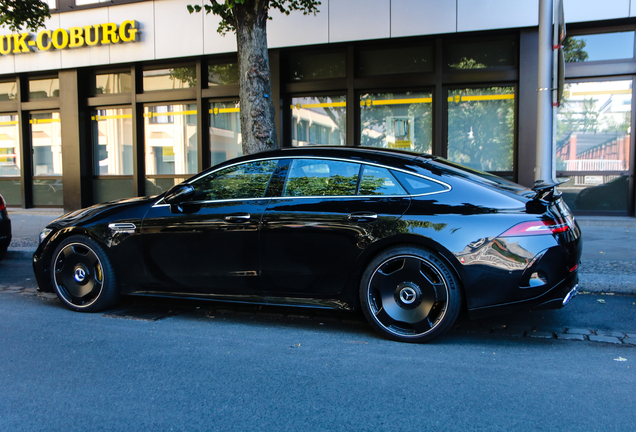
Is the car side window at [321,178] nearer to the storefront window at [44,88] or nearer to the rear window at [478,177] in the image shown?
the rear window at [478,177]

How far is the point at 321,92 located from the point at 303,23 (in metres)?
1.45

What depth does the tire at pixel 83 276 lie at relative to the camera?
4.69m

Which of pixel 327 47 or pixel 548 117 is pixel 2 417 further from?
pixel 327 47

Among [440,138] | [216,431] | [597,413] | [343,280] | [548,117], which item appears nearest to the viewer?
[216,431]

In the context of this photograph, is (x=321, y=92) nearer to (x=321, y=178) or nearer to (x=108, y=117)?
(x=108, y=117)

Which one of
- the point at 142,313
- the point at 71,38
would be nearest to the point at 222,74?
the point at 71,38

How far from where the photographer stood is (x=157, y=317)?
4.62 metres

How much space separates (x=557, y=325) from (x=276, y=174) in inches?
105

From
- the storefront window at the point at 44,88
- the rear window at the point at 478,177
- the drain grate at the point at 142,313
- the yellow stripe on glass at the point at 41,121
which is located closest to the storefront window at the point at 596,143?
the rear window at the point at 478,177

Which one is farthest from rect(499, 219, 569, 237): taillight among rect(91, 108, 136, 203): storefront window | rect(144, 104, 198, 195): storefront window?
rect(91, 108, 136, 203): storefront window

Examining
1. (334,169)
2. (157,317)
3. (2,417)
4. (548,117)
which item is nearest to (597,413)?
(334,169)

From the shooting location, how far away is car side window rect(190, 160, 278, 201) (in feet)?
14.3

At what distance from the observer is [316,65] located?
11.2 metres

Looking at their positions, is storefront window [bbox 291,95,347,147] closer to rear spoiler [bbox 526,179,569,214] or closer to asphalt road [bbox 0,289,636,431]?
asphalt road [bbox 0,289,636,431]
